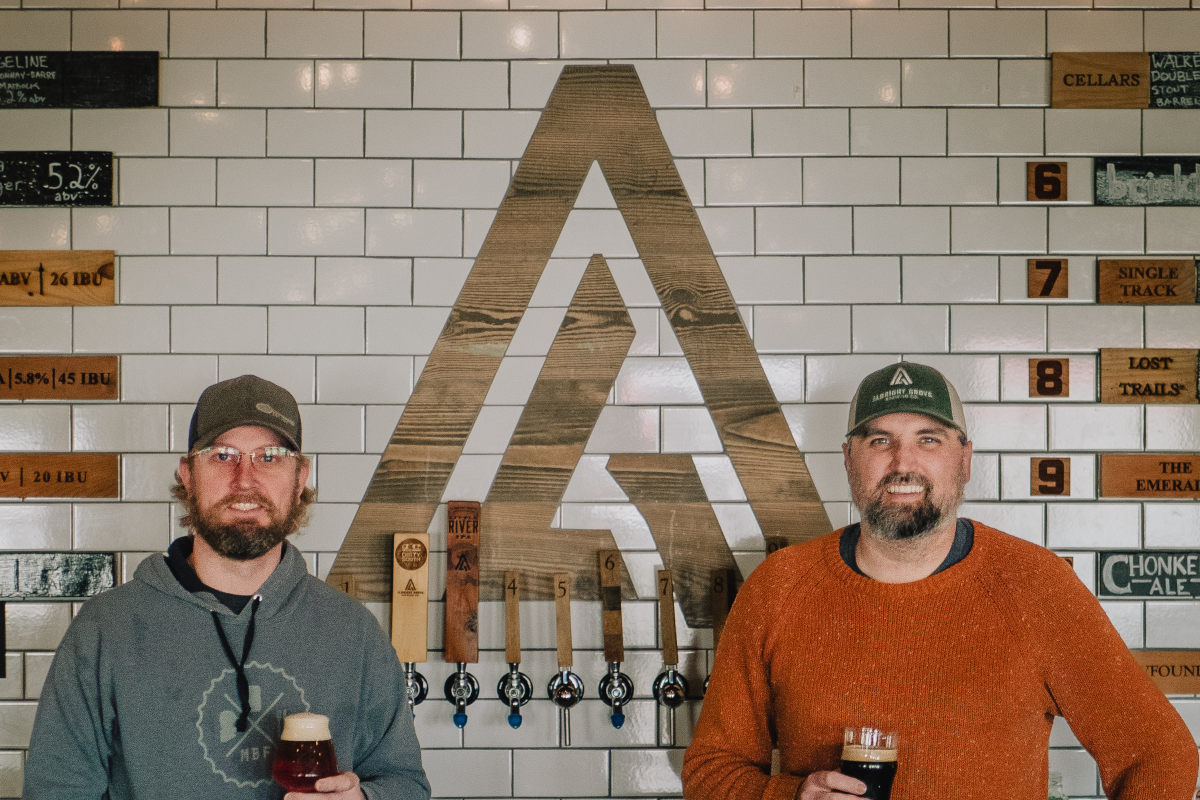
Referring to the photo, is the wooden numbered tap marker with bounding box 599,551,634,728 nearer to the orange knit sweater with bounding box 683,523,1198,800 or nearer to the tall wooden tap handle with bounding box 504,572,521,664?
the tall wooden tap handle with bounding box 504,572,521,664

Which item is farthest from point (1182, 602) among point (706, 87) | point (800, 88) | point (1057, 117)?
point (706, 87)

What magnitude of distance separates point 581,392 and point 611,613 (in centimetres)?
53

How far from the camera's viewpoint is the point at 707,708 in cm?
193

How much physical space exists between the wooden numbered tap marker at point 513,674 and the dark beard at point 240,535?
2.20 feet

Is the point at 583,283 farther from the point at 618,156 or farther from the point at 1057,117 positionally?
the point at 1057,117

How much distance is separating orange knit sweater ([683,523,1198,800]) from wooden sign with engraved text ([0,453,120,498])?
5.02 feet

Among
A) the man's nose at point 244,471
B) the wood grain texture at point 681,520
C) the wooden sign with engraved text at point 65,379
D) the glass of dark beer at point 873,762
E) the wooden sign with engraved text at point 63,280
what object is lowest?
the glass of dark beer at point 873,762

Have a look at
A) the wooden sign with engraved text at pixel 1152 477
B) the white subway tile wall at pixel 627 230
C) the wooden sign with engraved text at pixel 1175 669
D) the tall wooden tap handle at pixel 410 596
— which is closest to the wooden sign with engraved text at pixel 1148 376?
the white subway tile wall at pixel 627 230

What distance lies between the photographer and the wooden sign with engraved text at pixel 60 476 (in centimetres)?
239

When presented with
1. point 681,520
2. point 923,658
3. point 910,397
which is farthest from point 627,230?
point 923,658

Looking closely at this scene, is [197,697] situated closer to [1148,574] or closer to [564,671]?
[564,671]

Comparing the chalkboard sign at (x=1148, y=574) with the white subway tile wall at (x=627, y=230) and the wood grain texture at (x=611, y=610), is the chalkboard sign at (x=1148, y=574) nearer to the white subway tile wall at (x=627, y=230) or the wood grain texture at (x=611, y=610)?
the white subway tile wall at (x=627, y=230)

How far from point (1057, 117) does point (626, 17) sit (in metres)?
1.09

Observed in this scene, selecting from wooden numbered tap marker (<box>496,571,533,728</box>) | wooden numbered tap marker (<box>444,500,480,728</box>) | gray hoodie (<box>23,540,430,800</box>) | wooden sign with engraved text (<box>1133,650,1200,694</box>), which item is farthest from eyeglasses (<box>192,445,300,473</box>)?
wooden sign with engraved text (<box>1133,650,1200,694</box>)
